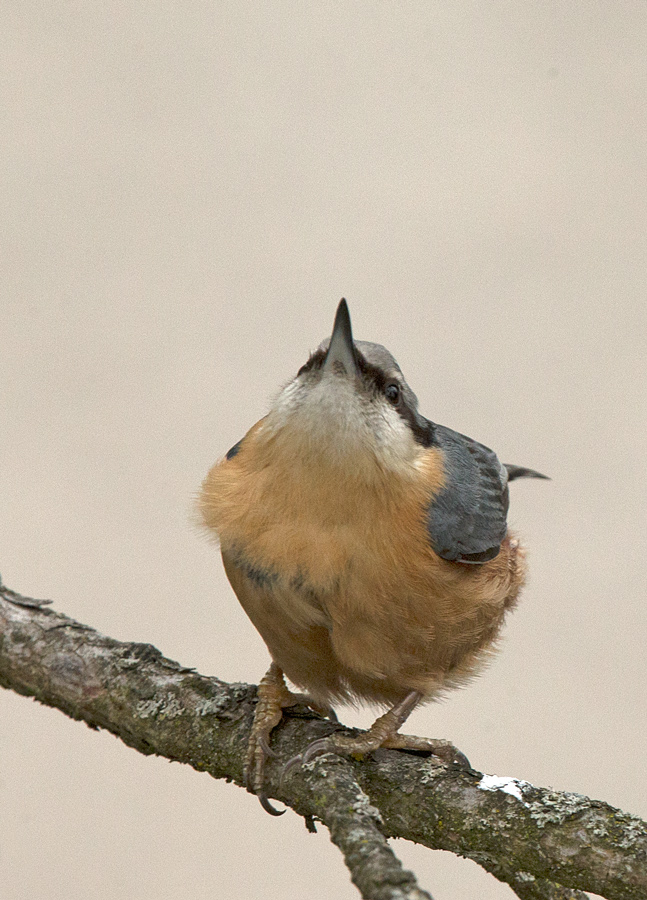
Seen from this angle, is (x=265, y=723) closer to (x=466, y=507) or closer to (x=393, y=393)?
(x=466, y=507)

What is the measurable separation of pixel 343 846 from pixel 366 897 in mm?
193

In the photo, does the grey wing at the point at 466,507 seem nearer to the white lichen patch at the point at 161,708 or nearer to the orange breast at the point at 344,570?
the orange breast at the point at 344,570

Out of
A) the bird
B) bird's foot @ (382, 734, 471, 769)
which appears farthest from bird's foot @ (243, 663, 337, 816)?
bird's foot @ (382, 734, 471, 769)

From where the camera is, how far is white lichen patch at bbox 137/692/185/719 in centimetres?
242

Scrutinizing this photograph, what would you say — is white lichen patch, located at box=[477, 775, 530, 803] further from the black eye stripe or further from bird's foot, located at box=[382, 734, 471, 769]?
the black eye stripe

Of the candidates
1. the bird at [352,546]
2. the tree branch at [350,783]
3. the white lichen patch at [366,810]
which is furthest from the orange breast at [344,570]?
the white lichen patch at [366,810]

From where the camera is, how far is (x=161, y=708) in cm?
244

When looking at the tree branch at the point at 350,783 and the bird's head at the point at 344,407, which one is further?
the bird's head at the point at 344,407

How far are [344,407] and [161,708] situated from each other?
3.00 feet

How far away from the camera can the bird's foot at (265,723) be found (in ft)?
7.61

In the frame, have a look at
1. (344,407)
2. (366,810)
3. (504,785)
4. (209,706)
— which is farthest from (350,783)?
(344,407)

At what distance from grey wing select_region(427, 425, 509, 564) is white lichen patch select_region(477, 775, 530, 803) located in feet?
1.66

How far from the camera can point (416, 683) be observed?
239cm

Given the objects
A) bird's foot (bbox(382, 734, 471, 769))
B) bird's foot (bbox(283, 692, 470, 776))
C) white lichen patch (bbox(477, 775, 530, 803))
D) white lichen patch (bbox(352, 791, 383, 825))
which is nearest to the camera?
white lichen patch (bbox(352, 791, 383, 825))
